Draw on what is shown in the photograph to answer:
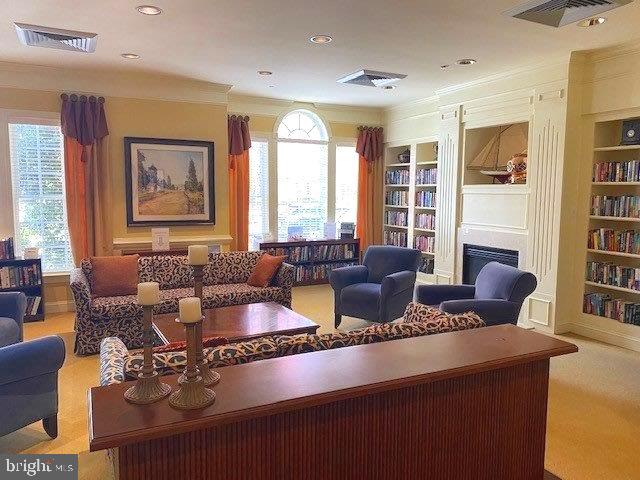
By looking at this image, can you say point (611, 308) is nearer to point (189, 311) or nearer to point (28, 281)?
point (189, 311)

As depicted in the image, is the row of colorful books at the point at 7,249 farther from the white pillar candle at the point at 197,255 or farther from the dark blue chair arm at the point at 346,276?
the white pillar candle at the point at 197,255

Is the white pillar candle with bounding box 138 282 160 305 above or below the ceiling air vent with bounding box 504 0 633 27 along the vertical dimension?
below

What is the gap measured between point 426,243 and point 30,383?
207 inches

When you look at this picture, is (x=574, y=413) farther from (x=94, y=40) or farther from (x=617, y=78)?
(x=94, y=40)

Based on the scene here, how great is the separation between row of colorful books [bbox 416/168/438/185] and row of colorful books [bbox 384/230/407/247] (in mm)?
919

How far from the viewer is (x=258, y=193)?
6.81 metres

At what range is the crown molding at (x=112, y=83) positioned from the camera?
16.3 feet

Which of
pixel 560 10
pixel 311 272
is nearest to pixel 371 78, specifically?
pixel 560 10

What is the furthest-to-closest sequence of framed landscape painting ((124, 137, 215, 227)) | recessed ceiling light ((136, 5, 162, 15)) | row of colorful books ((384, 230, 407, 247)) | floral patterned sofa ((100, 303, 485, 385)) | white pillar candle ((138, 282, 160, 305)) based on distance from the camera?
row of colorful books ((384, 230, 407, 247)) → framed landscape painting ((124, 137, 215, 227)) → recessed ceiling light ((136, 5, 162, 15)) → floral patterned sofa ((100, 303, 485, 385)) → white pillar candle ((138, 282, 160, 305))

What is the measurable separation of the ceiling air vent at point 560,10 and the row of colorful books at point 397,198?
4000mm

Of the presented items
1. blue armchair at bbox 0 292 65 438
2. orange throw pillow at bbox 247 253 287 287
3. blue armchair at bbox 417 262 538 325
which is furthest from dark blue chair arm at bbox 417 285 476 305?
blue armchair at bbox 0 292 65 438

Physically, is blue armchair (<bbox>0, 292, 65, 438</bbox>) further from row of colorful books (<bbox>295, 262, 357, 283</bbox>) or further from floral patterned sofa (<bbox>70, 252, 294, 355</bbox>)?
row of colorful books (<bbox>295, 262, 357, 283</bbox>)

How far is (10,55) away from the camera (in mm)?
4578

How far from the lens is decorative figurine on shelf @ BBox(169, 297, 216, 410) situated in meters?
1.40
